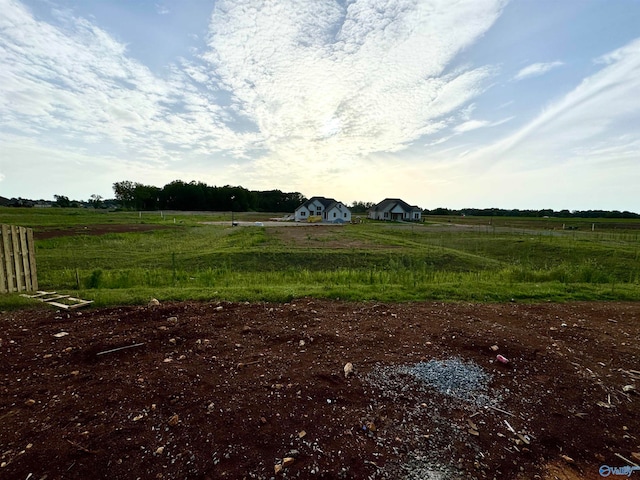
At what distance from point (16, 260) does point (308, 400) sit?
Result: 8.14m

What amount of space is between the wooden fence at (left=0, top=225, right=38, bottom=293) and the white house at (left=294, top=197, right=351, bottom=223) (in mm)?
54738

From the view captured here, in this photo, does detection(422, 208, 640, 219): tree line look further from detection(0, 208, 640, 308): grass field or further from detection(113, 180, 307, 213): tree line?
detection(0, 208, 640, 308): grass field

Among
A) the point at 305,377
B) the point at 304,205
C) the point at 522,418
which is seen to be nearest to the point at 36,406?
the point at 305,377

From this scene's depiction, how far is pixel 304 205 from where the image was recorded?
65562 mm

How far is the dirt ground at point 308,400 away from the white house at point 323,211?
57.3m

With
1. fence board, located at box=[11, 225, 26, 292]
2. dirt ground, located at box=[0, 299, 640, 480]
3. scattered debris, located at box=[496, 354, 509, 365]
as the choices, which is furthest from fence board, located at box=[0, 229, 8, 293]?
scattered debris, located at box=[496, 354, 509, 365]

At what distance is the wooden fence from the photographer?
22.7 feet

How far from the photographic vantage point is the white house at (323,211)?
6341 cm

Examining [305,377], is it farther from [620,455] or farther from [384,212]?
[384,212]

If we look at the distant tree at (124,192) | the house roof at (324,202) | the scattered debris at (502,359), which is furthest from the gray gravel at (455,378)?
the distant tree at (124,192)

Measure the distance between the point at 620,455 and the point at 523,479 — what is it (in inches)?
40.4

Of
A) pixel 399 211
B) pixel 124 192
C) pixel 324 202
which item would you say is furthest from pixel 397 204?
pixel 124 192

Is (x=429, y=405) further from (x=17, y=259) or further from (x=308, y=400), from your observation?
(x=17, y=259)

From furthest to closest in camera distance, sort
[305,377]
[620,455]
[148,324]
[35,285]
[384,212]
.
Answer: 1. [384,212]
2. [35,285]
3. [148,324]
4. [305,377]
5. [620,455]
